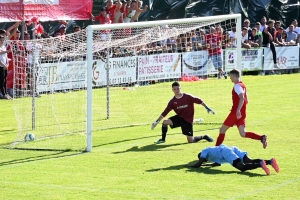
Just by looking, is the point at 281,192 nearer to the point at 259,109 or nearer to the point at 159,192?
the point at 159,192

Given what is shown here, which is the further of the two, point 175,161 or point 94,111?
point 94,111

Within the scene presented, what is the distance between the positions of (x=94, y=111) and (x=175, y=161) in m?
7.63

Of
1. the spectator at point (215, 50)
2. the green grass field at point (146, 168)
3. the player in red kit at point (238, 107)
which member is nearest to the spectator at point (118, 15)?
the spectator at point (215, 50)

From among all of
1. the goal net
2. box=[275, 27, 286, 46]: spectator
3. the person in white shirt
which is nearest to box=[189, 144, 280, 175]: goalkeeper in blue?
the goal net

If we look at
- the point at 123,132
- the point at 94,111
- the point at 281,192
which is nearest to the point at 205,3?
the point at 94,111

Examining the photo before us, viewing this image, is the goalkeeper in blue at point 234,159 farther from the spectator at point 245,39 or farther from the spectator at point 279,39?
the spectator at point 279,39

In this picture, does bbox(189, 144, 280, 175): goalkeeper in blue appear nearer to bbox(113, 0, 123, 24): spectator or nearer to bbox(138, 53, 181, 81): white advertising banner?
bbox(138, 53, 181, 81): white advertising banner

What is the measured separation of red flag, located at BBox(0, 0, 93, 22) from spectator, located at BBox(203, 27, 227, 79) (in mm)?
5000

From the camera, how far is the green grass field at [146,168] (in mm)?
11617

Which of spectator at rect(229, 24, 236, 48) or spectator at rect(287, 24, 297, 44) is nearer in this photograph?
spectator at rect(229, 24, 236, 48)

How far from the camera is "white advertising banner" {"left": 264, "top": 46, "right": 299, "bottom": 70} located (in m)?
34.7

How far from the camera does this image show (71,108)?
21.2 metres

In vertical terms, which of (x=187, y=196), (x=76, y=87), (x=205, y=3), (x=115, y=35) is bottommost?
(x=187, y=196)

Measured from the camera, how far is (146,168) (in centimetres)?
1362
